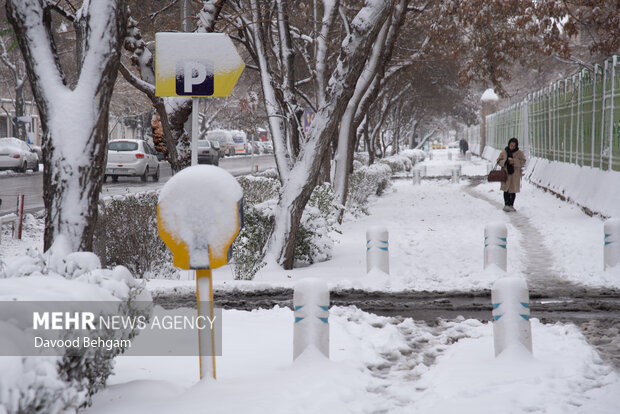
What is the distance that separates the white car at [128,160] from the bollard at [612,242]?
23.4 m

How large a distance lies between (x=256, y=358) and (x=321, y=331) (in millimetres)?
618

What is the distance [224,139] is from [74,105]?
59.1 meters

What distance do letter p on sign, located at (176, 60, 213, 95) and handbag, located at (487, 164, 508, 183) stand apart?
12.9 meters

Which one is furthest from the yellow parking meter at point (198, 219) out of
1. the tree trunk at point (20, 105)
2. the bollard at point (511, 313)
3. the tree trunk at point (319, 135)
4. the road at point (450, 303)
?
the tree trunk at point (20, 105)

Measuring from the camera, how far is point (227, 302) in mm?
8773

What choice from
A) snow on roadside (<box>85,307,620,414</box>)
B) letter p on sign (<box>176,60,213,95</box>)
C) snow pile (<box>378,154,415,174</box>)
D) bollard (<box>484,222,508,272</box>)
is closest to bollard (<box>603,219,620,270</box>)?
bollard (<box>484,222,508,272</box>)

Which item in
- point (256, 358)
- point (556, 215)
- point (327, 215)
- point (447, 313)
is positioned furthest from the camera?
point (556, 215)

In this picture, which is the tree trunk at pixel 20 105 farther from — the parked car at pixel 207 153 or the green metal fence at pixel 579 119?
the green metal fence at pixel 579 119

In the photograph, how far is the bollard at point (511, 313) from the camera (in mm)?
5938

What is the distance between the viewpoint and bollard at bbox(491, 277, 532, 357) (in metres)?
5.94

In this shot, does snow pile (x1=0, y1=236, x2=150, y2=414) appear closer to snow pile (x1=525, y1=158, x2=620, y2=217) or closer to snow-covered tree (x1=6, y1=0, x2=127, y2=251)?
snow-covered tree (x1=6, y1=0, x2=127, y2=251)

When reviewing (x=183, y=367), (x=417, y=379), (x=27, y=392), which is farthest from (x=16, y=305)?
(x=417, y=379)

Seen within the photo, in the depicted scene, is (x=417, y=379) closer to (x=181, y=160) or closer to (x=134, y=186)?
(x=181, y=160)

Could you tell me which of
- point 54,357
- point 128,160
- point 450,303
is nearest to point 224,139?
point 128,160
